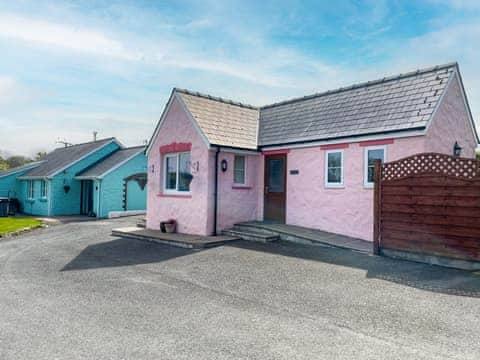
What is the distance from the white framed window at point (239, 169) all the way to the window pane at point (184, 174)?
66.1 inches

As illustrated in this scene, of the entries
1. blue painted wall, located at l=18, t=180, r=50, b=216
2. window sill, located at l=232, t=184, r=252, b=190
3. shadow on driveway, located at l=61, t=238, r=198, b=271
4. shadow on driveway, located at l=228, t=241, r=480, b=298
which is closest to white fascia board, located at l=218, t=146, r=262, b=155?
window sill, located at l=232, t=184, r=252, b=190

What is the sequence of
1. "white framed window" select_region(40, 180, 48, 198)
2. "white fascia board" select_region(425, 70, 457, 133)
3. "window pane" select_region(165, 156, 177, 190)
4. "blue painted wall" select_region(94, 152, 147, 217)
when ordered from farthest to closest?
"white framed window" select_region(40, 180, 48, 198) < "blue painted wall" select_region(94, 152, 147, 217) < "window pane" select_region(165, 156, 177, 190) < "white fascia board" select_region(425, 70, 457, 133)

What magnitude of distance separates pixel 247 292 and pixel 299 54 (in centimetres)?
905

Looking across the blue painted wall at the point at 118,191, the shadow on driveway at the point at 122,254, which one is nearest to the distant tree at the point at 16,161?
the blue painted wall at the point at 118,191

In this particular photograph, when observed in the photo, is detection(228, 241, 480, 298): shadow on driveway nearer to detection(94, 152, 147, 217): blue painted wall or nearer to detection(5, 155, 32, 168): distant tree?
detection(94, 152, 147, 217): blue painted wall

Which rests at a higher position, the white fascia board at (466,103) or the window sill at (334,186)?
the white fascia board at (466,103)

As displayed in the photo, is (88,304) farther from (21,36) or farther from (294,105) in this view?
(294,105)

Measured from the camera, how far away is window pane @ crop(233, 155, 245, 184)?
13.0 metres

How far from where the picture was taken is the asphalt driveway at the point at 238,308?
3885 millimetres

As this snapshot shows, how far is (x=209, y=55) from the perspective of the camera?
40.1 ft

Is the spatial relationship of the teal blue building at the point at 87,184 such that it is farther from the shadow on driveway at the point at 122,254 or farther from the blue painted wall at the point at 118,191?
the shadow on driveway at the point at 122,254

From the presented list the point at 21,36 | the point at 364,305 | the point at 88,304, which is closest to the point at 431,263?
the point at 364,305

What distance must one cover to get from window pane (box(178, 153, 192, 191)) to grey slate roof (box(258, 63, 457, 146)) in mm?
2870

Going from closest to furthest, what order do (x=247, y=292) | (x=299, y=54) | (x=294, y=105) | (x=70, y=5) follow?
1. (x=247, y=292)
2. (x=70, y=5)
3. (x=299, y=54)
4. (x=294, y=105)
